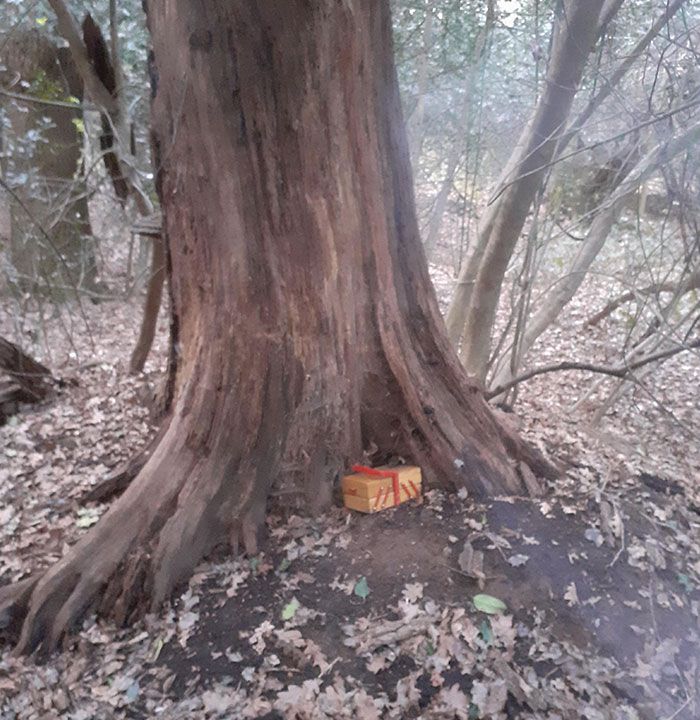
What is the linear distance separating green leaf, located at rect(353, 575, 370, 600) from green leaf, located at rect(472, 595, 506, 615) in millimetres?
556

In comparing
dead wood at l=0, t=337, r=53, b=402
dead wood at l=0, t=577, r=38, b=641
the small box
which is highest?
dead wood at l=0, t=337, r=53, b=402

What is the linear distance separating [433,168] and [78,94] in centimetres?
612

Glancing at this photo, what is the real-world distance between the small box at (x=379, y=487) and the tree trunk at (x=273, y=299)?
0.12 m

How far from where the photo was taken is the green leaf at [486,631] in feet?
9.28

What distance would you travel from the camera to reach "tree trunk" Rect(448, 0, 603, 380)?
4801 millimetres

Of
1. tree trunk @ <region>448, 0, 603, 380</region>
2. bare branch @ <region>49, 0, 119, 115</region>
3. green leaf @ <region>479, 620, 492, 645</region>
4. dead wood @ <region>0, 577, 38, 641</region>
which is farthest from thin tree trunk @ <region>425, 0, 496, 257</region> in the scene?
dead wood @ <region>0, 577, 38, 641</region>

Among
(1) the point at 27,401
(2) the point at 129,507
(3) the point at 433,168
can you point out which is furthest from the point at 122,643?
(3) the point at 433,168

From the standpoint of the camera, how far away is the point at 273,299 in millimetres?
3516

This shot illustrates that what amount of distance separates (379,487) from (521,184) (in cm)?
336

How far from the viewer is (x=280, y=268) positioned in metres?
3.49

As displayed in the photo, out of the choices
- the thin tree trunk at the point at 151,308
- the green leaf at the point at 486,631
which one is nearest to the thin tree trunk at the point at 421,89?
the thin tree trunk at the point at 151,308

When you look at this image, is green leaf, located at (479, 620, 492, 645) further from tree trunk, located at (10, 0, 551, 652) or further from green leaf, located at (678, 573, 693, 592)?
green leaf, located at (678, 573, 693, 592)

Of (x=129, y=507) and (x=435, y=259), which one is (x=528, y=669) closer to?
(x=129, y=507)

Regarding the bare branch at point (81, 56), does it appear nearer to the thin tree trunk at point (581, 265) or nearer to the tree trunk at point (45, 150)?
the tree trunk at point (45, 150)
